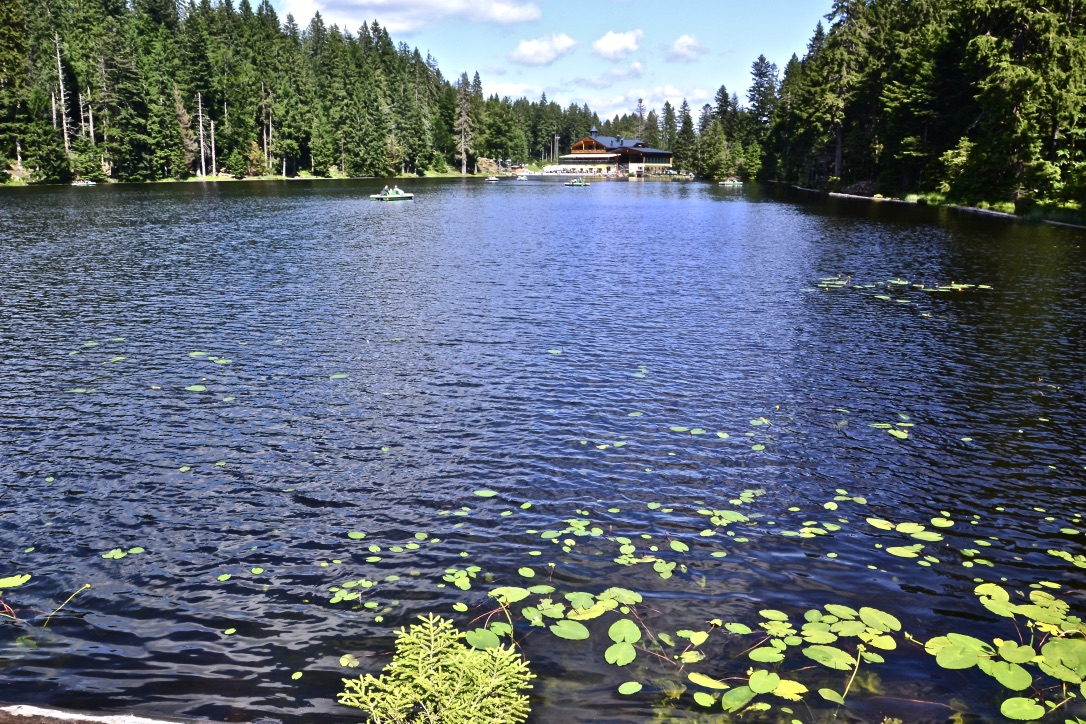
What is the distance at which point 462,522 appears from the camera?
11469 millimetres

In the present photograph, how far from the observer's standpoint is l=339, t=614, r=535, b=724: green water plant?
6059 mm

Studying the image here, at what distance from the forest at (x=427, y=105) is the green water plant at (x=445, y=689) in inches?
2406

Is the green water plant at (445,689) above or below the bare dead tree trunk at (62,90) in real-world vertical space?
below

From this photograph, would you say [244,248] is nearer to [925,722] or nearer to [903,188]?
[925,722]

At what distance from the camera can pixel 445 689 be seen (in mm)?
6203

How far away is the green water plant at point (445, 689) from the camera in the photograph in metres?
6.06

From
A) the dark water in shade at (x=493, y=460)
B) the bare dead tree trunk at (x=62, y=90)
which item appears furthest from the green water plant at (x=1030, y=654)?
the bare dead tree trunk at (x=62, y=90)

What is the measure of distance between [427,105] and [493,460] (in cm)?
18796

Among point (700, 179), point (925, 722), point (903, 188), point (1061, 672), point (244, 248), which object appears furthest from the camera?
point (700, 179)

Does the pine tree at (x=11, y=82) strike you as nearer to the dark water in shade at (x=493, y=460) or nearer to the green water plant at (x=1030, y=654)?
the dark water in shade at (x=493, y=460)

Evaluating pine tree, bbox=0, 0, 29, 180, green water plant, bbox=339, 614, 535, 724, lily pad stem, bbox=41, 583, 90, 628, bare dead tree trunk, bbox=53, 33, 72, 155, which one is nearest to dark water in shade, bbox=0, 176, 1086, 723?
lily pad stem, bbox=41, 583, 90, 628

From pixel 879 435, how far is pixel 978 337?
10.7 meters

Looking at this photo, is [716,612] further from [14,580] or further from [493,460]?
[14,580]

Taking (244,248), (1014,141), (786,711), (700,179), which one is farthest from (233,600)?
(700,179)
